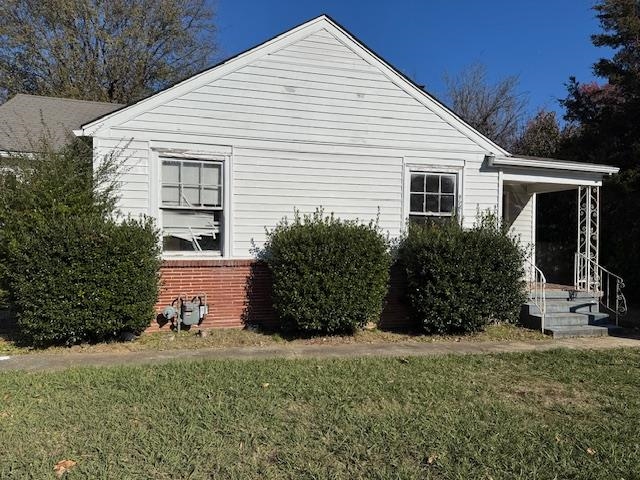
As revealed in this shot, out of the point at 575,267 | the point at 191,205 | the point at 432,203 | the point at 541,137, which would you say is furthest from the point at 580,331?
the point at 541,137

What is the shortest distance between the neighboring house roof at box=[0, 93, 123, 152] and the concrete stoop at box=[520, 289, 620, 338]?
9451 mm

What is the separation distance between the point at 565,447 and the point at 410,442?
1198 mm

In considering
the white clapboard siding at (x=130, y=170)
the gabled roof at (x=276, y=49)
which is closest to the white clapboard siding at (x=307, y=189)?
the gabled roof at (x=276, y=49)

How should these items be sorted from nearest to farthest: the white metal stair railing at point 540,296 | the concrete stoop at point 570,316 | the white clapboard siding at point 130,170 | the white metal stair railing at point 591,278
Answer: the white clapboard siding at point 130,170
the concrete stoop at point 570,316
the white metal stair railing at point 540,296
the white metal stair railing at point 591,278

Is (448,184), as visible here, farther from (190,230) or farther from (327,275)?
(190,230)

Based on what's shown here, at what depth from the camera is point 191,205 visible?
8.52 m

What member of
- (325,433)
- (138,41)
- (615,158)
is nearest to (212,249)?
(325,433)

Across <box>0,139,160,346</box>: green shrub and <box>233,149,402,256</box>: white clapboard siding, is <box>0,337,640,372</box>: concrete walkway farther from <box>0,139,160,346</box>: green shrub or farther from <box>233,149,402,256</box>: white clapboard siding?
<box>233,149,402,256</box>: white clapboard siding

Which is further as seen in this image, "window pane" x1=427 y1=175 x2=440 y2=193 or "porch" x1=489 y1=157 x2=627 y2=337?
"window pane" x1=427 y1=175 x2=440 y2=193

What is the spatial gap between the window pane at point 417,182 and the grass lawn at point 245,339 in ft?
9.41

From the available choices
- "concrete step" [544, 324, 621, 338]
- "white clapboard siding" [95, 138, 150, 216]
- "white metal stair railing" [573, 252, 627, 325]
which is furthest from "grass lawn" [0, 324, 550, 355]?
"white metal stair railing" [573, 252, 627, 325]

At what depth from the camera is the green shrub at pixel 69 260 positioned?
22.4 feet

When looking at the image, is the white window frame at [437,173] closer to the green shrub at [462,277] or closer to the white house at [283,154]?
the white house at [283,154]

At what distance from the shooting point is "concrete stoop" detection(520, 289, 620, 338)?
8734 millimetres
